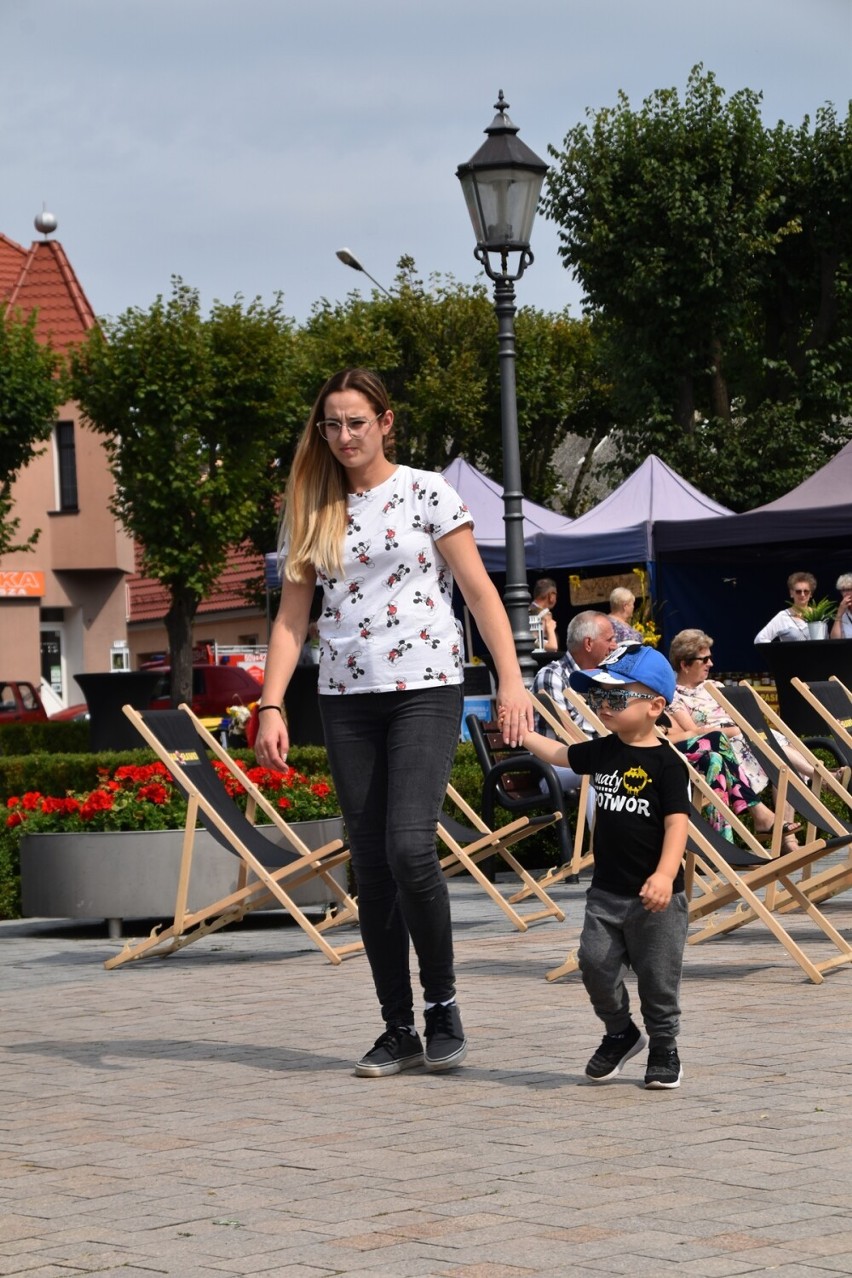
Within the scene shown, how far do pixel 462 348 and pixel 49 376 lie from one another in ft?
53.3

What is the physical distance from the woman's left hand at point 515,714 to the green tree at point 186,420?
1284 inches

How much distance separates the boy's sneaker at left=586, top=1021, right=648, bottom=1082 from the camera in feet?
17.8

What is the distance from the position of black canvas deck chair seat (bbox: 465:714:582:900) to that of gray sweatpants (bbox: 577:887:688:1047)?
4020 millimetres

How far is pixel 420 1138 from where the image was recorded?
188 inches

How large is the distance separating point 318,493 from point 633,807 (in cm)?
127

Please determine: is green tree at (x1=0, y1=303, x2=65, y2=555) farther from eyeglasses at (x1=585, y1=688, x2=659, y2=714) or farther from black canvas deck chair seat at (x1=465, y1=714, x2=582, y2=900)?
eyeglasses at (x1=585, y1=688, x2=659, y2=714)

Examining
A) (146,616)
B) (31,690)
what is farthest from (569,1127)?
(146,616)

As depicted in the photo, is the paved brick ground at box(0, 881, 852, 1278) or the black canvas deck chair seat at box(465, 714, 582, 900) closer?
the paved brick ground at box(0, 881, 852, 1278)

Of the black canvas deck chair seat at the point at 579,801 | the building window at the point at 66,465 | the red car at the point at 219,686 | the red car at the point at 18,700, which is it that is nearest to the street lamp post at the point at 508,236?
the black canvas deck chair seat at the point at 579,801

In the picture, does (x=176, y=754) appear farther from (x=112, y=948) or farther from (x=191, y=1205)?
(x=191, y=1205)

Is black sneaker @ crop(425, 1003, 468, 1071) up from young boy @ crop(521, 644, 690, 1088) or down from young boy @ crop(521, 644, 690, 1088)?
down

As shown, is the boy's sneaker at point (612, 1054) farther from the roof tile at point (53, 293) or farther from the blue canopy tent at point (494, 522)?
the roof tile at point (53, 293)

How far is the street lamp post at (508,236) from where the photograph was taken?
13438 mm

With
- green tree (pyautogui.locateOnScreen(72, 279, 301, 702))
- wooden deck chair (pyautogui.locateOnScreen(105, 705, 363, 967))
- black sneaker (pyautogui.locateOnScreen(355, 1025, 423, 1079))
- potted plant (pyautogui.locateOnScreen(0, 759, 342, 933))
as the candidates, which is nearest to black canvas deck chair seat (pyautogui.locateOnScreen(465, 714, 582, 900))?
potted plant (pyautogui.locateOnScreen(0, 759, 342, 933))
